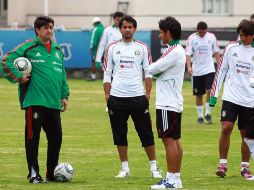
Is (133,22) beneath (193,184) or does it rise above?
above

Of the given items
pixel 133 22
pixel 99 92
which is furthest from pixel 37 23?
pixel 99 92

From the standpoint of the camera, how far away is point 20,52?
14484mm

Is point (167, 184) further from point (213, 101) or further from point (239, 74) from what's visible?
point (239, 74)

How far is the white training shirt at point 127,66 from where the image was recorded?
15531mm

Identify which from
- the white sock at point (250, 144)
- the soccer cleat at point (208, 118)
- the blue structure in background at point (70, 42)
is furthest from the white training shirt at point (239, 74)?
the blue structure in background at point (70, 42)

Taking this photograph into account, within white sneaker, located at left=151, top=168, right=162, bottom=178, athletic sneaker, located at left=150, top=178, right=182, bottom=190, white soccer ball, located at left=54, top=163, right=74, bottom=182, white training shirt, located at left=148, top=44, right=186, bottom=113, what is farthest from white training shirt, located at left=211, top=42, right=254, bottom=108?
white soccer ball, located at left=54, top=163, right=74, bottom=182

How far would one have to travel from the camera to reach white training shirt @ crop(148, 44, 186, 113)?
13.4 metres

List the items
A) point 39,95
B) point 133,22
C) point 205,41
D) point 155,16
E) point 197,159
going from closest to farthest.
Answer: point 39,95, point 133,22, point 197,159, point 205,41, point 155,16

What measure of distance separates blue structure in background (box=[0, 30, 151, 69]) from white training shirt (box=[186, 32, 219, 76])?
494 inches

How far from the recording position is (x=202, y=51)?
24453mm

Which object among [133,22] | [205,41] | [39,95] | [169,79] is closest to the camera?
[169,79]

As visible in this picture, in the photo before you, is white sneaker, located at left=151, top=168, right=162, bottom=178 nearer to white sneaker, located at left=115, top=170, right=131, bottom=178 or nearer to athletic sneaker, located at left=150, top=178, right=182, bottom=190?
white sneaker, located at left=115, top=170, right=131, bottom=178

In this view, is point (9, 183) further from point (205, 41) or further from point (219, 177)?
point (205, 41)

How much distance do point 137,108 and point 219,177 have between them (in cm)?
152
